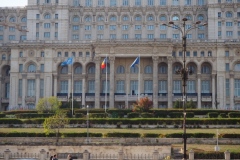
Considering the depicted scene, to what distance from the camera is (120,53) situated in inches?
4188

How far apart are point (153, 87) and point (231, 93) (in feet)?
63.2

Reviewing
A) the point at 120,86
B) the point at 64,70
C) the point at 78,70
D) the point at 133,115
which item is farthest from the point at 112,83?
the point at 133,115

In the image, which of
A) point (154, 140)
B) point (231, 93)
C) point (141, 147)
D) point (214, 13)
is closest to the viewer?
point (141, 147)

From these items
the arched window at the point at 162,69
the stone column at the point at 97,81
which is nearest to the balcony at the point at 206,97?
the arched window at the point at 162,69

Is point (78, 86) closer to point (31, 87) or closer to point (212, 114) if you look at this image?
point (31, 87)

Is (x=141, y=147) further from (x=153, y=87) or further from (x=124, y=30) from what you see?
(x=124, y=30)

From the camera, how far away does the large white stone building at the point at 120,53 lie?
106m

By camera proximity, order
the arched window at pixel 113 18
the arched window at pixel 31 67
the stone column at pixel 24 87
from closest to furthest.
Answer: the stone column at pixel 24 87 → the arched window at pixel 31 67 → the arched window at pixel 113 18

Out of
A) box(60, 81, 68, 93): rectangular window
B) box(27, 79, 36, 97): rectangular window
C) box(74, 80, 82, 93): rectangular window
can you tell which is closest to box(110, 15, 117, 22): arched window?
box(74, 80, 82, 93): rectangular window

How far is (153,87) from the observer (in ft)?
347

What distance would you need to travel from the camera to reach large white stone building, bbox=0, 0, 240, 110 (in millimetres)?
105688

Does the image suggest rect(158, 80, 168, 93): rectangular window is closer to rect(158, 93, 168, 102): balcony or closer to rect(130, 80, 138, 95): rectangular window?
rect(158, 93, 168, 102): balcony

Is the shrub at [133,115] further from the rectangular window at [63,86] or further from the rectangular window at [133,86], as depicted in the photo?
the rectangular window at [63,86]

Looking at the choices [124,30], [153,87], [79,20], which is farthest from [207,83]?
[79,20]
